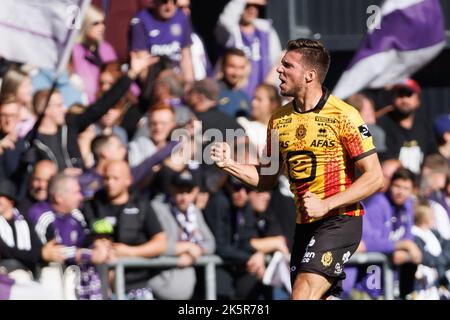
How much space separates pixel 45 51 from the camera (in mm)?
13633

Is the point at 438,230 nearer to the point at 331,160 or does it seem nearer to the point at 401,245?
the point at 401,245

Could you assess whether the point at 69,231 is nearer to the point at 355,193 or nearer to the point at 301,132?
the point at 301,132

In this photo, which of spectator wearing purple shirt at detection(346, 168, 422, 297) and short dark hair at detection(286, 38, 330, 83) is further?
spectator wearing purple shirt at detection(346, 168, 422, 297)

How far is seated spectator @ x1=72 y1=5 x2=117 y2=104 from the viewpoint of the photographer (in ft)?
46.8

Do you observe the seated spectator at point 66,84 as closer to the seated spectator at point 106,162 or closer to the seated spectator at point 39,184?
the seated spectator at point 106,162

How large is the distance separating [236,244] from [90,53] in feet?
8.18

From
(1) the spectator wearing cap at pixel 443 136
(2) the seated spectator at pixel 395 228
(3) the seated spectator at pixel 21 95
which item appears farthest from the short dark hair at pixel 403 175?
(3) the seated spectator at pixel 21 95

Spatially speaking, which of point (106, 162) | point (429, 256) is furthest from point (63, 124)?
point (429, 256)

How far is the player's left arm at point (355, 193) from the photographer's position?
9.78 m

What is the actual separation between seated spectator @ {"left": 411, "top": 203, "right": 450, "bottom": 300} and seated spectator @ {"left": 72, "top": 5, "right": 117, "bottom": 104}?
342 centimetres

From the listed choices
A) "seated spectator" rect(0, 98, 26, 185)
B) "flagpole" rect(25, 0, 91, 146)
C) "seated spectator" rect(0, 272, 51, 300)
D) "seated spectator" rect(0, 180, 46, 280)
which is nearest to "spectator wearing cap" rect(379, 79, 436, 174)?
"flagpole" rect(25, 0, 91, 146)

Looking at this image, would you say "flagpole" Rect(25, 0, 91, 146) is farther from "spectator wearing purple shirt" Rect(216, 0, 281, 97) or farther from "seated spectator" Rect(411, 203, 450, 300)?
"seated spectator" Rect(411, 203, 450, 300)

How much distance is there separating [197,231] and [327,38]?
410cm
